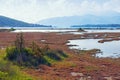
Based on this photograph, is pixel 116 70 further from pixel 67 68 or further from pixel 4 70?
pixel 4 70

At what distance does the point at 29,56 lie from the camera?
3609 centimetres

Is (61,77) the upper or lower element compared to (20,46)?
lower

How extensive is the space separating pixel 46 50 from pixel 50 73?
982cm

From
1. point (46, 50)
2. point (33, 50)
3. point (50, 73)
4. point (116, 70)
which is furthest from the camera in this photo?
point (46, 50)

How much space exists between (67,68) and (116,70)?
5.94 metres

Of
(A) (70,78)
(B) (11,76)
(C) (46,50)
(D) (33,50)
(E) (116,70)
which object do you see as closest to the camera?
(B) (11,76)

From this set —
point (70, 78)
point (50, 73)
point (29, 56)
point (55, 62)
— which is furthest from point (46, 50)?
point (70, 78)

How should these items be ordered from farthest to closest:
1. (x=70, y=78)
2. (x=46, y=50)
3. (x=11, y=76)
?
(x=46, y=50), (x=70, y=78), (x=11, y=76)

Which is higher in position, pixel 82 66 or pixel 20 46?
pixel 20 46

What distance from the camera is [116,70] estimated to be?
35.3m

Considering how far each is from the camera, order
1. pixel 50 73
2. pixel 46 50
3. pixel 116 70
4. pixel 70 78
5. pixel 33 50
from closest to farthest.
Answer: pixel 70 78 < pixel 50 73 < pixel 116 70 < pixel 33 50 < pixel 46 50

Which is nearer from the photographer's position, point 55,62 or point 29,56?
point 29,56

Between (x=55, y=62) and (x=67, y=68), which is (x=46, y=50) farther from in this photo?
(x=67, y=68)

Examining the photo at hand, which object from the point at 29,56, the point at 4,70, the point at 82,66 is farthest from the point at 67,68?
the point at 4,70
